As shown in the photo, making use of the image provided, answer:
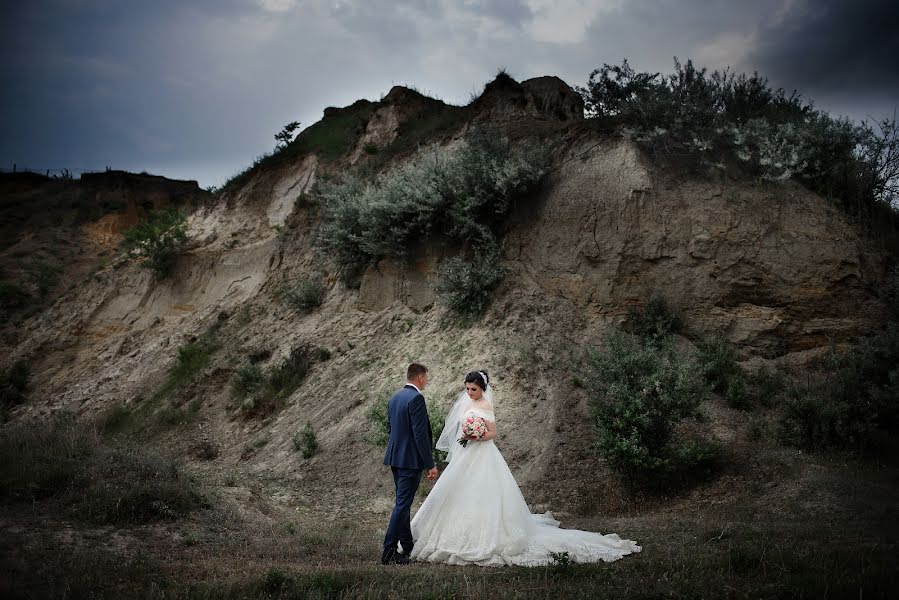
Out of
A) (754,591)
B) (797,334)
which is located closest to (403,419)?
(754,591)

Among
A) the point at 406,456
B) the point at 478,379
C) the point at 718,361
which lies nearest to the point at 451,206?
the point at 718,361

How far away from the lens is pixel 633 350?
9.98 m

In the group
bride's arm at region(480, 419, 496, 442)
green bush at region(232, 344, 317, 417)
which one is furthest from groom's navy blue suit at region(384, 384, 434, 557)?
green bush at region(232, 344, 317, 417)

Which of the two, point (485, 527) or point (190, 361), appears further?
point (190, 361)

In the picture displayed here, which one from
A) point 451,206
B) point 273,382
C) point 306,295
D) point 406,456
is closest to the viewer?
point 406,456

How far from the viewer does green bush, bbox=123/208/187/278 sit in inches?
901

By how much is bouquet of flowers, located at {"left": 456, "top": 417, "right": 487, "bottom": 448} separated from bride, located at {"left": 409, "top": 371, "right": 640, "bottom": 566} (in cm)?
4

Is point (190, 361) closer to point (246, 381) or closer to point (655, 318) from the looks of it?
point (246, 381)

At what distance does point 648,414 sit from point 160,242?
1998 centimetres

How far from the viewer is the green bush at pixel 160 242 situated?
2288cm

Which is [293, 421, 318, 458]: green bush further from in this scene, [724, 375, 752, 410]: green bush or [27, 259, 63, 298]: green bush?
[27, 259, 63, 298]: green bush

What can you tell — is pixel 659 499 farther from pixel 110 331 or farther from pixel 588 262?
pixel 110 331

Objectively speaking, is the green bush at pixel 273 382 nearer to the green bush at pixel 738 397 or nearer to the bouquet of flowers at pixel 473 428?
the bouquet of flowers at pixel 473 428

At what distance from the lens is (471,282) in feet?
46.8
